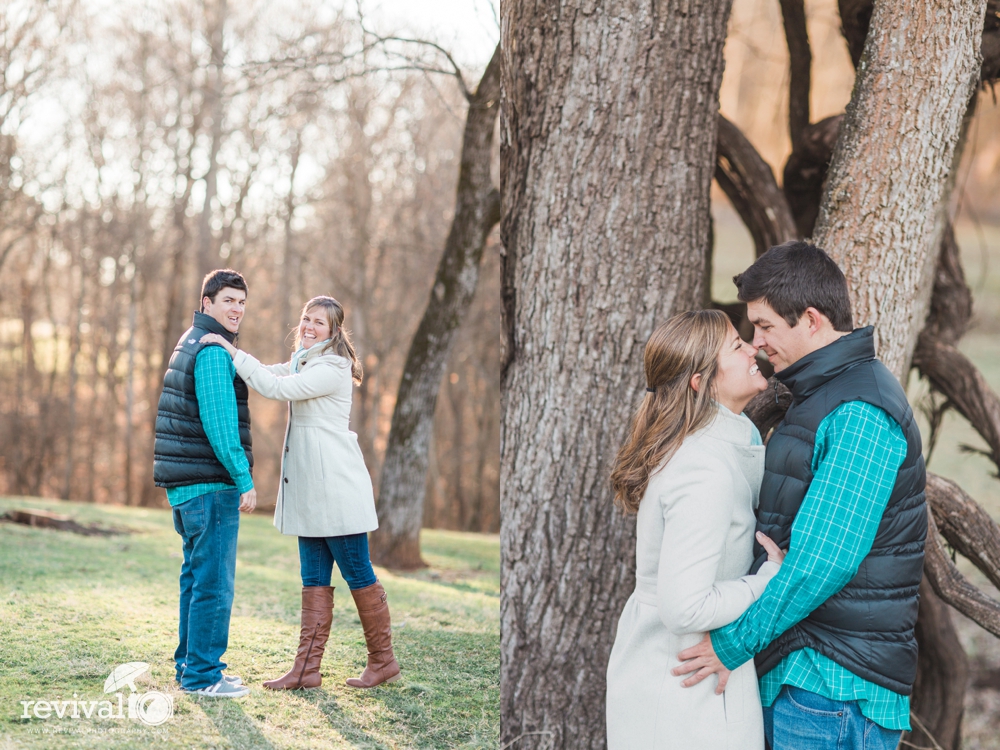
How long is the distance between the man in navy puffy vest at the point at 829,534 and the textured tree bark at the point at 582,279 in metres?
1.08

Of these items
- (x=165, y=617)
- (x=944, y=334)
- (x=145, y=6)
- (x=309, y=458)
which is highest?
(x=145, y=6)

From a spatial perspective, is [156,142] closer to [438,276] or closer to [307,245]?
[307,245]

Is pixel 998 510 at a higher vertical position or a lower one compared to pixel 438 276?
lower

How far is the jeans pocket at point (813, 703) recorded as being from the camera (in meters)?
1.92

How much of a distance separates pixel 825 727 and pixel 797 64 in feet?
12.6

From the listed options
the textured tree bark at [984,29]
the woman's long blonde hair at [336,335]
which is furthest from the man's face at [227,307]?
the textured tree bark at [984,29]

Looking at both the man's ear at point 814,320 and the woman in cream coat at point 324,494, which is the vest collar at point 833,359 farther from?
the woman in cream coat at point 324,494

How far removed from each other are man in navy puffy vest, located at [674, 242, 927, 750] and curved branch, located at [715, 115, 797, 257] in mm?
1837

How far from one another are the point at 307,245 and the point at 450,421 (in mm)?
1929

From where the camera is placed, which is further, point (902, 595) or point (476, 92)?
point (476, 92)

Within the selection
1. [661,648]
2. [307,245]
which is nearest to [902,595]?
[661,648]

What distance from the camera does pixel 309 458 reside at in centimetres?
269

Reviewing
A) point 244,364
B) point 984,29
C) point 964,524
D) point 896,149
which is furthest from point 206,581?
point 984,29

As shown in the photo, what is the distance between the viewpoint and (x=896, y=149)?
2932mm
